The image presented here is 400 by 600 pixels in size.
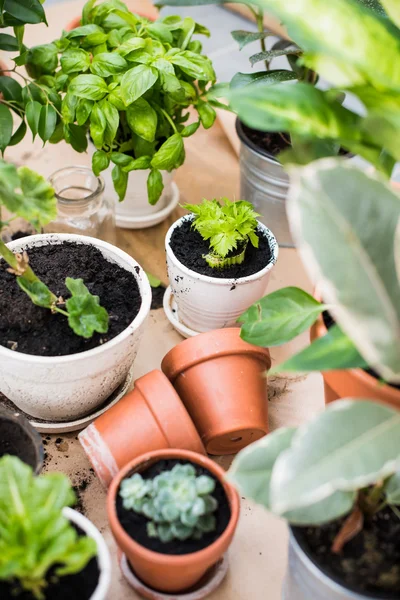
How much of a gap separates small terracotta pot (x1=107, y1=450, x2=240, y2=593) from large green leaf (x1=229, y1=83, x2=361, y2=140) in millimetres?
437

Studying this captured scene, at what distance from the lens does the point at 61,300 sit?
3.16 feet

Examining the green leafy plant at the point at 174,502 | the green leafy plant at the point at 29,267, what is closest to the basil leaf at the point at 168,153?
the green leafy plant at the point at 29,267

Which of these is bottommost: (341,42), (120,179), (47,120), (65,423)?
(65,423)

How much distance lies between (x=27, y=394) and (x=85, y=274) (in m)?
0.20

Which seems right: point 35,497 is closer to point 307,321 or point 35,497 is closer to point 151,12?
point 307,321

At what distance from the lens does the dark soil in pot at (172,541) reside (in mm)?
790

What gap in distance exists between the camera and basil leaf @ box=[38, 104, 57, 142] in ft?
3.75

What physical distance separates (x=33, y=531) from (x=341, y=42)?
1.89ft

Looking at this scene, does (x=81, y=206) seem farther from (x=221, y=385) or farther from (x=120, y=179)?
(x=221, y=385)

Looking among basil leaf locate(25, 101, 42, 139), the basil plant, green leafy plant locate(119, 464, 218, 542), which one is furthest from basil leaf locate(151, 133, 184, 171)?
green leafy plant locate(119, 464, 218, 542)

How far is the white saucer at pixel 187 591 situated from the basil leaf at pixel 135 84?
0.72m

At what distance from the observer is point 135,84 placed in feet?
3.61

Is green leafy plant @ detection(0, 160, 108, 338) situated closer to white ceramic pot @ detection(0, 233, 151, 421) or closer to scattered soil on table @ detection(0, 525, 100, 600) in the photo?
white ceramic pot @ detection(0, 233, 151, 421)

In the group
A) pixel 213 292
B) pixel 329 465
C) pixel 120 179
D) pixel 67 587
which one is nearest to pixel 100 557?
pixel 67 587
